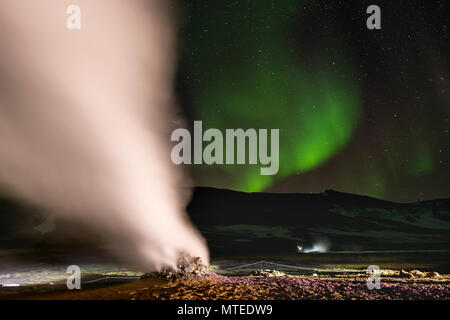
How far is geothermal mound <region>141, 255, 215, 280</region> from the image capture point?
54.9 feet

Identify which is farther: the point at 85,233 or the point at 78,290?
the point at 85,233

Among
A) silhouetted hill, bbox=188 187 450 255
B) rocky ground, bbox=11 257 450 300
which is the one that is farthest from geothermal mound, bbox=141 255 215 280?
silhouetted hill, bbox=188 187 450 255

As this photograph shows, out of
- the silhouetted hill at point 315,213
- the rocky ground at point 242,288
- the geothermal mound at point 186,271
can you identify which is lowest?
the silhouetted hill at point 315,213

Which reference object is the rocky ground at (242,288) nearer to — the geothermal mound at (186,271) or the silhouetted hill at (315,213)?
the geothermal mound at (186,271)

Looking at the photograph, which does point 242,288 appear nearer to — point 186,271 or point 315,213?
point 186,271

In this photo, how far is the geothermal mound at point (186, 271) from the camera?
16.7 metres

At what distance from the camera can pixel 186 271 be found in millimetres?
17172

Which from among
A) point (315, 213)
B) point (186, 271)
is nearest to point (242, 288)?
point (186, 271)

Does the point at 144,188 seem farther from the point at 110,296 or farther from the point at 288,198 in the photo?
the point at 288,198

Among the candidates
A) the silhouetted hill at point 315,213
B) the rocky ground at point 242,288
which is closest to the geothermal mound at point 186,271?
the rocky ground at point 242,288

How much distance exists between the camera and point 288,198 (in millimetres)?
138000

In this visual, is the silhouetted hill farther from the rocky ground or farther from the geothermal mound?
the geothermal mound

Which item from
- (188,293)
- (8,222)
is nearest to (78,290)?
(188,293)
